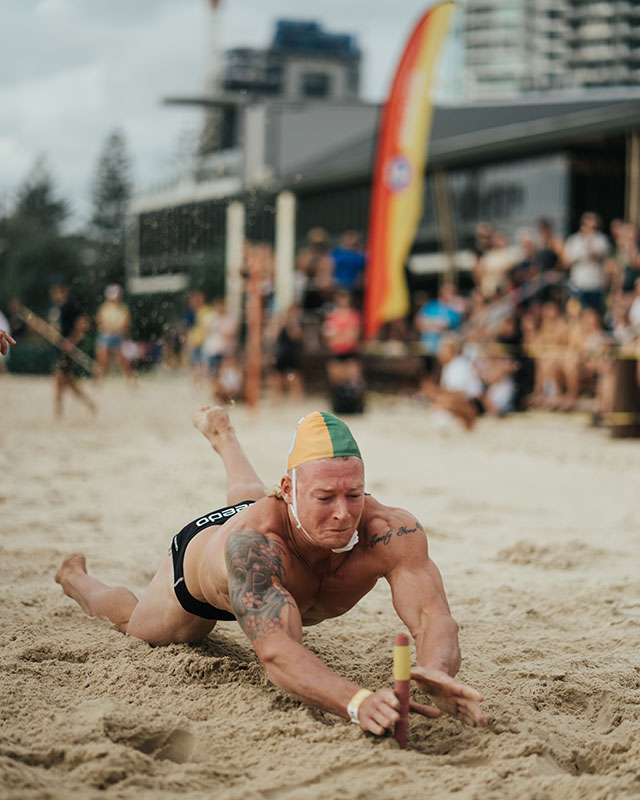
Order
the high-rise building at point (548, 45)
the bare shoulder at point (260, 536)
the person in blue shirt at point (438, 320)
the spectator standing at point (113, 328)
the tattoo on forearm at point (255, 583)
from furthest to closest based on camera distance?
1. the high-rise building at point (548, 45)
2. the spectator standing at point (113, 328)
3. the person in blue shirt at point (438, 320)
4. the bare shoulder at point (260, 536)
5. the tattoo on forearm at point (255, 583)

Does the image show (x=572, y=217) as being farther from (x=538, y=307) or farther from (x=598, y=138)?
(x=538, y=307)

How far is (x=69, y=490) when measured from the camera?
680cm

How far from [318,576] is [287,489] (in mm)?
318

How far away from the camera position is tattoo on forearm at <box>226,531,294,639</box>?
2664 mm

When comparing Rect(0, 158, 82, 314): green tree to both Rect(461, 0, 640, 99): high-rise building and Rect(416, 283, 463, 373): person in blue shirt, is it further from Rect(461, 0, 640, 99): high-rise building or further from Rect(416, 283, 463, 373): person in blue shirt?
Rect(461, 0, 640, 99): high-rise building

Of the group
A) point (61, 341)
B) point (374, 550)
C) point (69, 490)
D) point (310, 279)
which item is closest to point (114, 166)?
point (310, 279)

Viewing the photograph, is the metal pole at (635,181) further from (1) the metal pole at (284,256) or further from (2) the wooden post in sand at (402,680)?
(2) the wooden post in sand at (402,680)

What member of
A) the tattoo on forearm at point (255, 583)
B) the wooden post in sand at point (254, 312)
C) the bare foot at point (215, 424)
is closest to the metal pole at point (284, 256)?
the wooden post in sand at point (254, 312)

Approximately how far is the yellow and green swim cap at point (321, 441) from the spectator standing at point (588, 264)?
9.51 meters

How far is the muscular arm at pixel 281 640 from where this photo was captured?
2.56 metres

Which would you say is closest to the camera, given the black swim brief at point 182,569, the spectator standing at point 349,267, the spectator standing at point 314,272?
the black swim brief at point 182,569

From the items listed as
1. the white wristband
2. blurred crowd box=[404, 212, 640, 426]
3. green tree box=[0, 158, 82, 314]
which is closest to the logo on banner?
blurred crowd box=[404, 212, 640, 426]

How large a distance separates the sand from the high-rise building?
4584 centimetres

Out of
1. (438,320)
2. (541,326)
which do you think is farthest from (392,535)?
(438,320)
